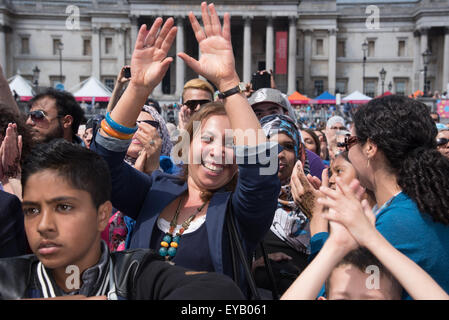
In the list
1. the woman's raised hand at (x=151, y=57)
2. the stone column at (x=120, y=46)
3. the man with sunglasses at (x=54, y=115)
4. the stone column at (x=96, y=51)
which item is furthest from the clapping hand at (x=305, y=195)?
the stone column at (x=96, y=51)

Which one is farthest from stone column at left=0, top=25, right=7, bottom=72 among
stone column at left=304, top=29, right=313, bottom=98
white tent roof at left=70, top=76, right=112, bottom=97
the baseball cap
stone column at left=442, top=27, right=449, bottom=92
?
the baseball cap

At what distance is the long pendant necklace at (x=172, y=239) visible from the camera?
2373 millimetres

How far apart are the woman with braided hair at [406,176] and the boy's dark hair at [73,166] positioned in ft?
3.71

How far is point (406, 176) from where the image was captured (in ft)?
8.28

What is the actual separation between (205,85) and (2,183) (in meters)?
2.77

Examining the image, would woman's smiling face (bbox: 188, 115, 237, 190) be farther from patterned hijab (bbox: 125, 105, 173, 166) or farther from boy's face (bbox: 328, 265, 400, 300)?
patterned hijab (bbox: 125, 105, 173, 166)

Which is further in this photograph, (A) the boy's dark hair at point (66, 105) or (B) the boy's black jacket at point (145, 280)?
(A) the boy's dark hair at point (66, 105)

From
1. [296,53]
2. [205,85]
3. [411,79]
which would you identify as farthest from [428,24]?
[205,85]

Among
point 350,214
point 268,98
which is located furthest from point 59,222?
point 268,98

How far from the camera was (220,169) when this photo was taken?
2.53 metres

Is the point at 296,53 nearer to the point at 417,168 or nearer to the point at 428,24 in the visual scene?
the point at 428,24

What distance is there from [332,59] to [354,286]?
4988 cm

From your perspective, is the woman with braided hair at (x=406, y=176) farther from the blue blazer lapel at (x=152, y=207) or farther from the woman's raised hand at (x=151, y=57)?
the woman's raised hand at (x=151, y=57)
